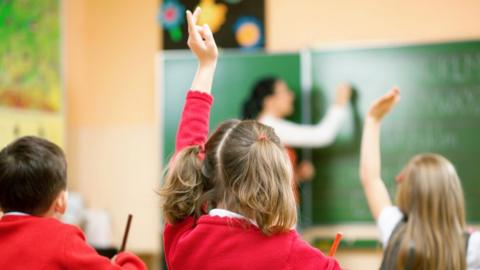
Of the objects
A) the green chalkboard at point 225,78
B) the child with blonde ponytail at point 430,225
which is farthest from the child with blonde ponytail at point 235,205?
the green chalkboard at point 225,78

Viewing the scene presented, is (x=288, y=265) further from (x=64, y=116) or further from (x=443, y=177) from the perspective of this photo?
(x=64, y=116)

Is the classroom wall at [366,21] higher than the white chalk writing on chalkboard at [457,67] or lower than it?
higher

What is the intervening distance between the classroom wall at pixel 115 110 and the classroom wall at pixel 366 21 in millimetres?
935

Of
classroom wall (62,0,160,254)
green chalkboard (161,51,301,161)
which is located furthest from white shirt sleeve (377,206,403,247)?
classroom wall (62,0,160,254)

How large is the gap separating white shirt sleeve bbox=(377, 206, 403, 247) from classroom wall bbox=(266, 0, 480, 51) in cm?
186

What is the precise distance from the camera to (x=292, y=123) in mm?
3771

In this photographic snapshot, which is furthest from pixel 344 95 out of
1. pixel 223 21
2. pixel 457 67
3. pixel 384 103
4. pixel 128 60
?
pixel 384 103

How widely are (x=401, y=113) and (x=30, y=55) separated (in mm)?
2268

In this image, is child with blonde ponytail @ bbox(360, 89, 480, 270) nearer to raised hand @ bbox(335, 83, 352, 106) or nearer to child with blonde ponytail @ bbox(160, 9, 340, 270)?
child with blonde ponytail @ bbox(160, 9, 340, 270)

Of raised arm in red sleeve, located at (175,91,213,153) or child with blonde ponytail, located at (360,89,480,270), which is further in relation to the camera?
child with blonde ponytail, located at (360,89,480,270)

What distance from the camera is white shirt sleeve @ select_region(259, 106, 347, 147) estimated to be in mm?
3672

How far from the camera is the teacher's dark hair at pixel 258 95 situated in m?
3.75

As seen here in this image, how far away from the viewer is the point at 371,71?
146 inches

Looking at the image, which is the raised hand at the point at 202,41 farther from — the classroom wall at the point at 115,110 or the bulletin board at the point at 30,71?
the classroom wall at the point at 115,110
